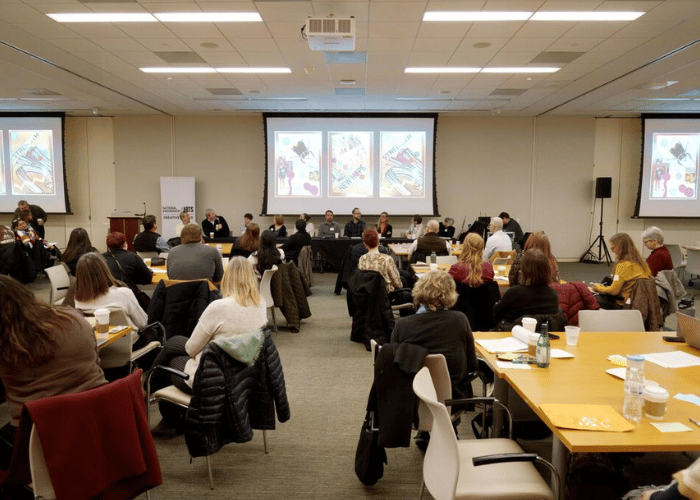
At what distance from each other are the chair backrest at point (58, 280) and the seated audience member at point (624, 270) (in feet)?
18.2

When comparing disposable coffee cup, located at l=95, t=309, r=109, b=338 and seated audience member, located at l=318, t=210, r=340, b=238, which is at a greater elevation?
seated audience member, located at l=318, t=210, r=340, b=238

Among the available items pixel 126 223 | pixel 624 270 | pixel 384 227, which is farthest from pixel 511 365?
pixel 126 223

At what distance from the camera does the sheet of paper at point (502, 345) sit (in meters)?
3.09

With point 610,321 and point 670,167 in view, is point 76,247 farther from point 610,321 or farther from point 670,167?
point 670,167

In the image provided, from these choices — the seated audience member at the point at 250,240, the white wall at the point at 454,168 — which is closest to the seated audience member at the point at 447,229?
the white wall at the point at 454,168

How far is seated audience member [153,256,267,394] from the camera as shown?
122 inches

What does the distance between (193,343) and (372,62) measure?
5670 mm

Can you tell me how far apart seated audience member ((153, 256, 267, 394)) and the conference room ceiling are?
327 cm

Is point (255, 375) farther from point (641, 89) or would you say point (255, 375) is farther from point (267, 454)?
point (641, 89)

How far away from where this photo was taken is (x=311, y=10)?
544 centimetres

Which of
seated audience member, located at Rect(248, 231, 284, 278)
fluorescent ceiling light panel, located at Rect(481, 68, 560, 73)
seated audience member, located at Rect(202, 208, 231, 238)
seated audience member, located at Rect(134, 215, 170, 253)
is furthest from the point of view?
seated audience member, located at Rect(202, 208, 231, 238)

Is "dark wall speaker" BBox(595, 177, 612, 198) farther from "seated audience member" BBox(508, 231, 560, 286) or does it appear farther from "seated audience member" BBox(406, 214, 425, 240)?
"seated audience member" BBox(508, 231, 560, 286)

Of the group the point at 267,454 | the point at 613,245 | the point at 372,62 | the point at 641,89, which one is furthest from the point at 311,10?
the point at 641,89

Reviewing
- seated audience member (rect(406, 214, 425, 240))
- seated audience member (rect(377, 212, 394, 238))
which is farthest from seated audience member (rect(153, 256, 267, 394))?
seated audience member (rect(406, 214, 425, 240))
